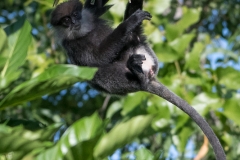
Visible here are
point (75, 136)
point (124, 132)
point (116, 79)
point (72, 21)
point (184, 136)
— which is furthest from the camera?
point (184, 136)

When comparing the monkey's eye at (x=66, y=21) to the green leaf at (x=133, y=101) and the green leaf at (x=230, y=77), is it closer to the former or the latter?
the green leaf at (x=133, y=101)

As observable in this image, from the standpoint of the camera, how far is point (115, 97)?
195 inches

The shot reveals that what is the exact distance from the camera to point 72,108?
19.0 feet

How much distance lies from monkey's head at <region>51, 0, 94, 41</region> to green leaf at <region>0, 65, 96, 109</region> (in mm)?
1777

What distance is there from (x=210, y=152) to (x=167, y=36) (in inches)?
69.3

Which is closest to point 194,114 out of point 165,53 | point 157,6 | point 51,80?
point 165,53

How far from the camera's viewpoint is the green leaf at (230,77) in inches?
157

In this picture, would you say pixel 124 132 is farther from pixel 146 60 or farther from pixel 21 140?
pixel 146 60

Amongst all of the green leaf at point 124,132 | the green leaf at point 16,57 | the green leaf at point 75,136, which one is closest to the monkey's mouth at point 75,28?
the green leaf at point 16,57

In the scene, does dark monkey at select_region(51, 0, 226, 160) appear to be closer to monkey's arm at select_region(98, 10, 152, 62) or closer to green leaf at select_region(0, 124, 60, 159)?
monkey's arm at select_region(98, 10, 152, 62)

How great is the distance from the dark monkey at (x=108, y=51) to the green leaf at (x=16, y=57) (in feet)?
4.29

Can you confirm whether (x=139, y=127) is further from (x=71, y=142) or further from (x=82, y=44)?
(x=82, y=44)

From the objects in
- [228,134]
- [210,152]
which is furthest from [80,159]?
[210,152]

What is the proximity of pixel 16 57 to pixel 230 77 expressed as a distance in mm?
2593
